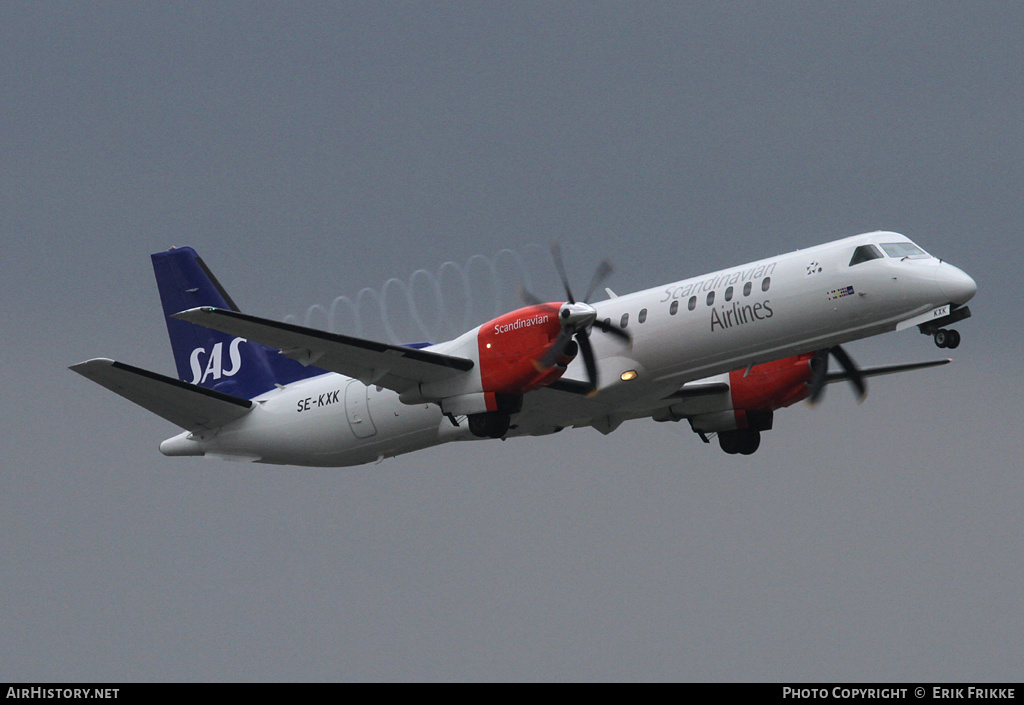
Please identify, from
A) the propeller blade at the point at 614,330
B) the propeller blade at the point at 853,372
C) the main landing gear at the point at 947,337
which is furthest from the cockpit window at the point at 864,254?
the propeller blade at the point at 614,330

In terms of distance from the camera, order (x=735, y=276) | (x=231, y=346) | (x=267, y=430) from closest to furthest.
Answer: (x=735, y=276) → (x=267, y=430) → (x=231, y=346)

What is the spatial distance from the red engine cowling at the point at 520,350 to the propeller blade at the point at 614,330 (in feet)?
2.67

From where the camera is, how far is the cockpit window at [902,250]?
82.3 feet

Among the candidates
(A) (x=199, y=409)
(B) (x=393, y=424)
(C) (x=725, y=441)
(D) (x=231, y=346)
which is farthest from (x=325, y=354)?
(C) (x=725, y=441)

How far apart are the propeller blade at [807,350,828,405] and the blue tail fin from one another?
41.9ft

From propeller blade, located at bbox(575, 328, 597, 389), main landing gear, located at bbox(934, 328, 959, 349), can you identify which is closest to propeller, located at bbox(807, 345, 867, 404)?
main landing gear, located at bbox(934, 328, 959, 349)

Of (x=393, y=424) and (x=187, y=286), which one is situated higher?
(x=187, y=286)

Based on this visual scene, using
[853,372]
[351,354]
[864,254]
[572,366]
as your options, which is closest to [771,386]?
[853,372]

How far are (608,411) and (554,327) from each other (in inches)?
131

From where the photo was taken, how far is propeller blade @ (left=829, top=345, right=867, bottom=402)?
29081 mm

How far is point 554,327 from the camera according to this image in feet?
86.9
